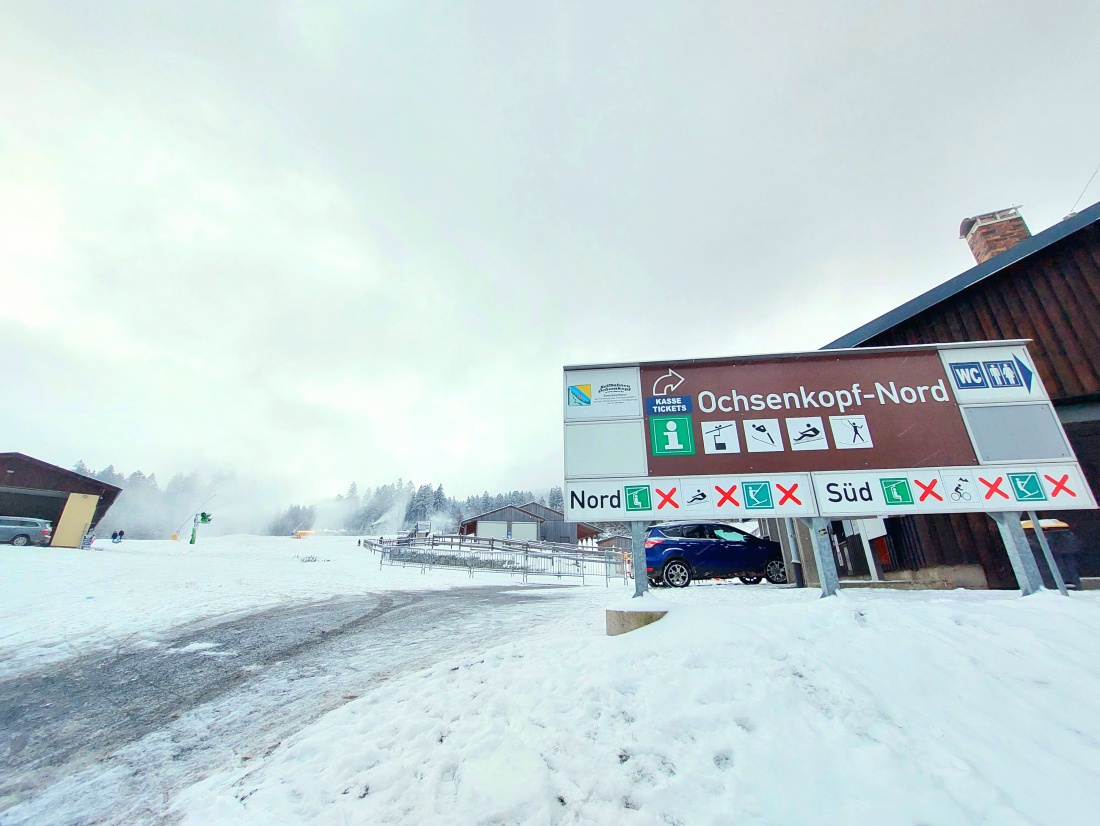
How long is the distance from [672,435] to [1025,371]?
5299 mm

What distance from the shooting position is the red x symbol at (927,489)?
568 centimetres

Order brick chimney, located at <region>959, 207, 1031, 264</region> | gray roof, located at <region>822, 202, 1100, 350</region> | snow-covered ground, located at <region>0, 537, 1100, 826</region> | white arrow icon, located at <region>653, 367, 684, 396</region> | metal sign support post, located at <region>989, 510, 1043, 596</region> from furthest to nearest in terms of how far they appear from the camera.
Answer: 1. brick chimney, located at <region>959, 207, 1031, 264</region>
2. gray roof, located at <region>822, 202, 1100, 350</region>
3. white arrow icon, located at <region>653, 367, 684, 396</region>
4. metal sign support post, located at <region>989, 510, 1043, 596</region>
5. snow-covered ground, located at <region>0, 537, 1100, 826</region>

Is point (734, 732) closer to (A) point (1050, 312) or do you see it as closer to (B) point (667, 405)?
(B) point (667, 405)

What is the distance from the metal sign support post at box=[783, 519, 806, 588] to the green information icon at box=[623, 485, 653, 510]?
21.6ft

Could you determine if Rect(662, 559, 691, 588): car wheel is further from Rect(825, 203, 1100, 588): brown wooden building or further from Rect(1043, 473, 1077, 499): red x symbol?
Rect(1043, 473, 1077, 499): red x symbol

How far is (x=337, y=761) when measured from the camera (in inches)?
108

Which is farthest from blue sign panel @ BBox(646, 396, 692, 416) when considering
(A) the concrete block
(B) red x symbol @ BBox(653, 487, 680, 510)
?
(A) the concrete block

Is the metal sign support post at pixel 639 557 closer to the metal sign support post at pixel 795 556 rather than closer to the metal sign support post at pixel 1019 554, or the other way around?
the metal sign support post at pixel 1019 554

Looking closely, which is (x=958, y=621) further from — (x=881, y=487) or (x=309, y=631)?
(x=309, y=631)

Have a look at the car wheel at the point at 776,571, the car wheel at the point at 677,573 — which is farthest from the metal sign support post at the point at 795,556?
the car wheel at the point at 677,573

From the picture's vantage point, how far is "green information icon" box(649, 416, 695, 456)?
6.12m

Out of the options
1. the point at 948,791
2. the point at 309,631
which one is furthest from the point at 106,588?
the point at 948,791

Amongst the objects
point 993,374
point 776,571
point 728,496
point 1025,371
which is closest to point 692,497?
point 728,496

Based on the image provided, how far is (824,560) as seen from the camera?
17.7ft
